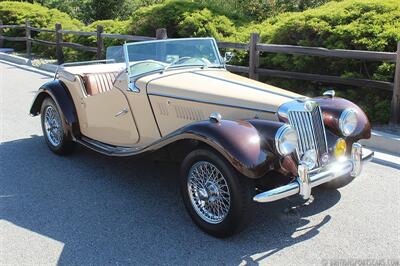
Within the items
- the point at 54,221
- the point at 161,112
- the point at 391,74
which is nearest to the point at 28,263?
the point at 54,221

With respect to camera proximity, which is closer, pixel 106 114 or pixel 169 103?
pixel 169 103

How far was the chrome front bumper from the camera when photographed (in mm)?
3604

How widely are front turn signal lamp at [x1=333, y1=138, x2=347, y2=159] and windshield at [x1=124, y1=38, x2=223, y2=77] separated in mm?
1753

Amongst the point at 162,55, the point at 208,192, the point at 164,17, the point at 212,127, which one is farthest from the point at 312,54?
the point at 164,17

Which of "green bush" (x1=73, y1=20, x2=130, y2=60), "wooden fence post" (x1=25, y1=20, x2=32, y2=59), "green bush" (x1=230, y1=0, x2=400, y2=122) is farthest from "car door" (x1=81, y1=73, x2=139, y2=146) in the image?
"wooden fence post" (x1=25, y1=20, x2=32, y2=59)

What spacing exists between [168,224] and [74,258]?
89 cm

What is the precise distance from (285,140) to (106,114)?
7.86 feet

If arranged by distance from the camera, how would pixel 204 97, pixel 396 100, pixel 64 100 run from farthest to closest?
pixel 396 100 < pixel 64 100 < pixel 204 97

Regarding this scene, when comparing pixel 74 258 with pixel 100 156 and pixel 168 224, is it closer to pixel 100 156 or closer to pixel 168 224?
pixel 168 224

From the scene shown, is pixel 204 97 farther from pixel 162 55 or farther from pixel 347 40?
pixel 347 40

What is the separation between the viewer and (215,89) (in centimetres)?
454

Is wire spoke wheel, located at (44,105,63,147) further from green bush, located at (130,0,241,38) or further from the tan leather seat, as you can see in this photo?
green bush, located at (130,0,241,38)

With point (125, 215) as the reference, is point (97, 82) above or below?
above

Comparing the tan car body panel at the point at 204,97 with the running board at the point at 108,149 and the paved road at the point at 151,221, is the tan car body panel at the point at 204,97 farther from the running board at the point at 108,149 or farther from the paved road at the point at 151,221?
the paved road at the point at 151,221
